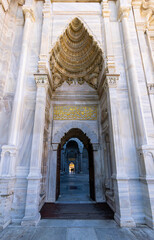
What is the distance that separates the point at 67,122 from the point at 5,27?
444 cm

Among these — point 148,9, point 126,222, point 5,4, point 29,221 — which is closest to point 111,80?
point 126,222

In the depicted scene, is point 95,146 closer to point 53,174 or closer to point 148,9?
point 53,174

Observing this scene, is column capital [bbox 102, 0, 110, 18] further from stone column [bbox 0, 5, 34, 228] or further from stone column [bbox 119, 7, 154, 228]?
stone column [bbox 0, 5, 34, 228]

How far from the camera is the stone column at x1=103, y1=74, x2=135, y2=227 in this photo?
297 centimetres

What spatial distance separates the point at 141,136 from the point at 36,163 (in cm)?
297

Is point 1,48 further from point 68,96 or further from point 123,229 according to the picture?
point 123,229

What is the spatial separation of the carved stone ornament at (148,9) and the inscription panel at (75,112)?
4303mm

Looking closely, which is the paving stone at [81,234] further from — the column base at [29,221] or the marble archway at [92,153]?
the marble archway at [92,153]

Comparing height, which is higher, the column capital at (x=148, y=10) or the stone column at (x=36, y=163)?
the column capital at (x=148, y=10)

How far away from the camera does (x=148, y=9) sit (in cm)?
→ 513

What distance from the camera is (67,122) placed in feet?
18.1

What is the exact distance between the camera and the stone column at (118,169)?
2973 millimetres

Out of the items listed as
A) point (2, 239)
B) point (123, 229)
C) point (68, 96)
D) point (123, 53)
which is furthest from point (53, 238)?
point (123, 53)

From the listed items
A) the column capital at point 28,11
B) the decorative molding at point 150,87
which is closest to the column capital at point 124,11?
the decorative molding at point 150,87
